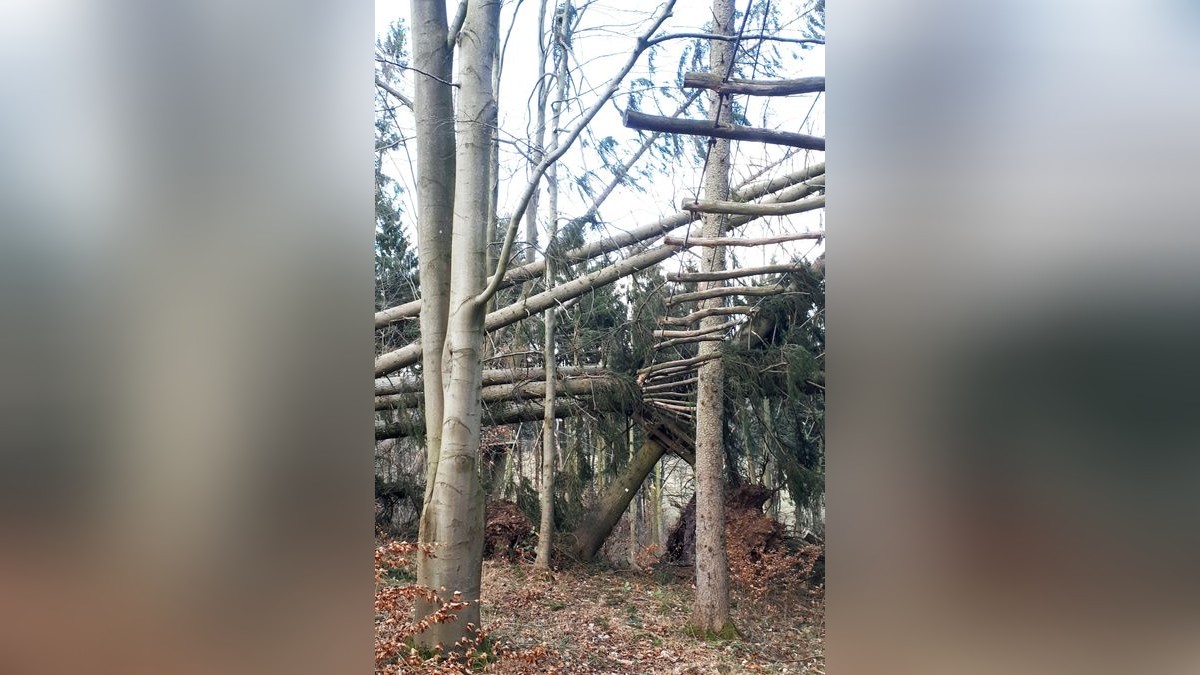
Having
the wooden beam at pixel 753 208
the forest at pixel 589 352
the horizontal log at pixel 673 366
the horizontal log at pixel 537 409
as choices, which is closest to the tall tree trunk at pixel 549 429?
the forest at pixel 589 352

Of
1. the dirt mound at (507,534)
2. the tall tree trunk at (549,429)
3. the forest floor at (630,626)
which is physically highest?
the tall tree trunk at (549,429)

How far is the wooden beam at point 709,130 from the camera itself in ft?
5.28

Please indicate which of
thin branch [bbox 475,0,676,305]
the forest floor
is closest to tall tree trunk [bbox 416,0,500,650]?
thin branch [bbox 475,0,676,305]

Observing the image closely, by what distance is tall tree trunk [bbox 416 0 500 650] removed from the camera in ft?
15.1

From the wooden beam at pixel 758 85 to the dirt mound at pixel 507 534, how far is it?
22.9 ft

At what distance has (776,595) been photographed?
6.92 metres

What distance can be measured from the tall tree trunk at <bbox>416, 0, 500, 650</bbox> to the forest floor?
0.84 m

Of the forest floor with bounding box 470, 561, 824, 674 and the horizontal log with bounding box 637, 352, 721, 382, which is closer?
the forest floor with bounding box 470, 561, 824, 674

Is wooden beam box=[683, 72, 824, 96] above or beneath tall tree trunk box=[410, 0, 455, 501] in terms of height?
beneath

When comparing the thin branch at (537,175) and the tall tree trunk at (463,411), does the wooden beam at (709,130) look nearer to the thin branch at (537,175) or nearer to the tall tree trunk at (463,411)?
the thin branch at (537,175)

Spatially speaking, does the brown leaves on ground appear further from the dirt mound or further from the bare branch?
the bare branch
